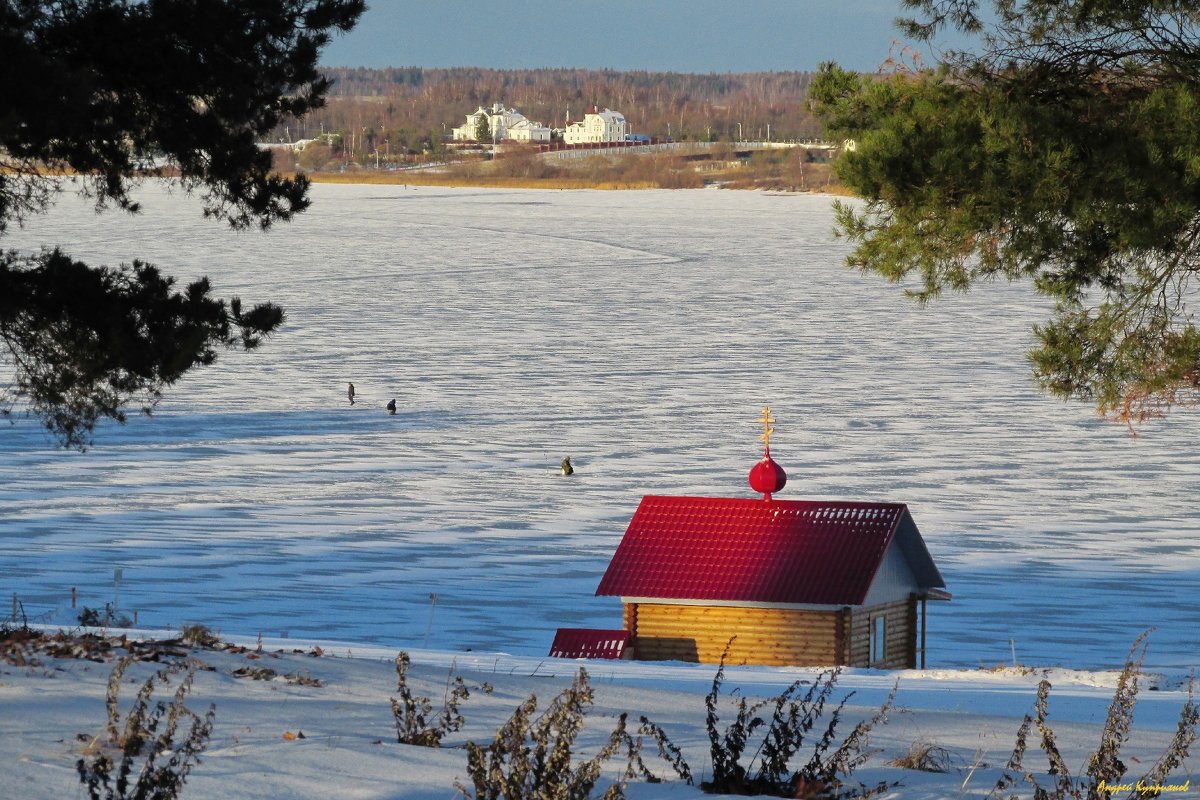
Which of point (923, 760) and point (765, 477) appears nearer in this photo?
point (923, 760)

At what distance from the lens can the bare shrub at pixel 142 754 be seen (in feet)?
15.8

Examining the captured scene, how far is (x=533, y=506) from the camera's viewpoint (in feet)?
86.3

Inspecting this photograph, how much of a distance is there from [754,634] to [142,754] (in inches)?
461

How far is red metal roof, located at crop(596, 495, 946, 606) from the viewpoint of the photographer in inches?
659

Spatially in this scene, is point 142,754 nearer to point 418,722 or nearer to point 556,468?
point 418,722

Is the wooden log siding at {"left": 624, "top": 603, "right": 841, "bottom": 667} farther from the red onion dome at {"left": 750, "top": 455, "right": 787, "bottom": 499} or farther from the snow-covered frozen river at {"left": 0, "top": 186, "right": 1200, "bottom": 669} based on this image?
the red onion dome at {"left": 750, "top": 455, "right": 787, "bottom": 499}

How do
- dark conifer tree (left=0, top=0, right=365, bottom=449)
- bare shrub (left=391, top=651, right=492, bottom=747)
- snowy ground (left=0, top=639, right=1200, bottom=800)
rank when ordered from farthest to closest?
dark conifer tree (left=0, top=0, right=365, bottom=449)
bare shrub (left=391, top=651, right=492, bottom=747)
snowy ground (left=0, top=639, right=1200, bottom=800)

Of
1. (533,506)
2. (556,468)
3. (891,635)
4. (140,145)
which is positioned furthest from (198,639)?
(556,468)

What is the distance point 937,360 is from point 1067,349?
1347 inches

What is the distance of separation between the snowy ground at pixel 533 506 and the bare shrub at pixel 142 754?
0.14 m

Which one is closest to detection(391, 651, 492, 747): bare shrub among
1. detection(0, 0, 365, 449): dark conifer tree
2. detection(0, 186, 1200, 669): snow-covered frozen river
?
detection(0, 0, 365, 449): dark conifer tree

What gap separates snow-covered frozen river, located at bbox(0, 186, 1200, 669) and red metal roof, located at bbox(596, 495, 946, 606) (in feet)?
4.68

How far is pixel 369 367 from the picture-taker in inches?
1672

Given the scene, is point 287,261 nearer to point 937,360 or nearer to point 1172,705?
point 937,360
